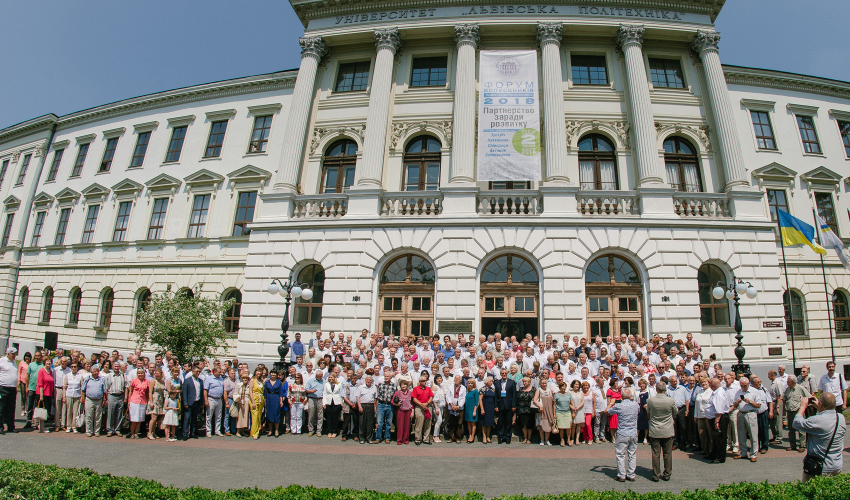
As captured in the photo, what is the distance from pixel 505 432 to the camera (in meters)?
11.6

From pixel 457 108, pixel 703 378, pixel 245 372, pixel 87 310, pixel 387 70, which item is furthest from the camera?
pixel 87 310

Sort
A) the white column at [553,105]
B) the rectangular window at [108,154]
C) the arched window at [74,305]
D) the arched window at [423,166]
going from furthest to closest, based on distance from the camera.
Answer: the rectangular window at [108,154], the arched window at [74,305], the arched window at [423,166], the white column at [553,105]

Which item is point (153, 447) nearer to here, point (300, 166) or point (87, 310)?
point (300, 166)

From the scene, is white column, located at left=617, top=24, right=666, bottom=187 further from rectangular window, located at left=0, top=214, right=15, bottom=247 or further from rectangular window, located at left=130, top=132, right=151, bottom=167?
rectangular window, located at left=0, top=214, right=15, bottom=247

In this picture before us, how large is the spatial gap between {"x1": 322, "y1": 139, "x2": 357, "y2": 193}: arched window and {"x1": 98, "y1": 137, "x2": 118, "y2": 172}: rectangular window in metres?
17.8

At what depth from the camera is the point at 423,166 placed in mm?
21734

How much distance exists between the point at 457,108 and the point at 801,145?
63.4ft

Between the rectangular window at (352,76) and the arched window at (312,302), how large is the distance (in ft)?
34.8

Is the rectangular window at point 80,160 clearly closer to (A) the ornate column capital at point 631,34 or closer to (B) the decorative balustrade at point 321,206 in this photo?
(B) the decorative balustrade at point 321,206

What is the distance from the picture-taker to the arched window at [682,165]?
21.1m

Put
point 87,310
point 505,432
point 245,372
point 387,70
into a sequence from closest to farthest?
point 505,432, point 245,372, point 387,70, point 87,310

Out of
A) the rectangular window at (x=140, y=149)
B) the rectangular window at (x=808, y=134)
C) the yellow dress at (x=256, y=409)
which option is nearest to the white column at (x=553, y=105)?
the yellow dress at (x=256, y=409)

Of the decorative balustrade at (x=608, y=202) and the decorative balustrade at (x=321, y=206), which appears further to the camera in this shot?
the decorative balustrade at (x=321, y=206)

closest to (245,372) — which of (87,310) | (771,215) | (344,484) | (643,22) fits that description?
(344,484)
